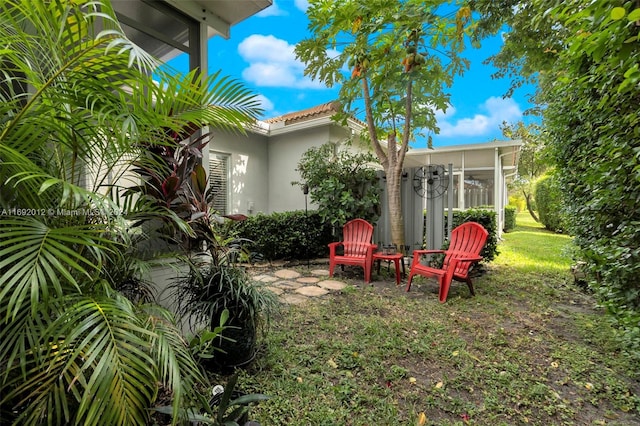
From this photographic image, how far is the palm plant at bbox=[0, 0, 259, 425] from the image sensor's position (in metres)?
1.03

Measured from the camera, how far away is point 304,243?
6.02 meters

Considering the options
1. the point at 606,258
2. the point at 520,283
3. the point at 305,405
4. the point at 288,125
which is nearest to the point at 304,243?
the point at 288,125

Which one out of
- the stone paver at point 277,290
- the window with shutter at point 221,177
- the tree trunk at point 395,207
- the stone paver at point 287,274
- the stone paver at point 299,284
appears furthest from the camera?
the window with shutter at point 221,177

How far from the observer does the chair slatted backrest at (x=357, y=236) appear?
5.11 metres

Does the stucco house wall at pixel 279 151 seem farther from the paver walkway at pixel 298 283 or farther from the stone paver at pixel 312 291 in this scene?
the stone paver at pixel 312 291

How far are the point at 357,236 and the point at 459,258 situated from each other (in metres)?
1.84

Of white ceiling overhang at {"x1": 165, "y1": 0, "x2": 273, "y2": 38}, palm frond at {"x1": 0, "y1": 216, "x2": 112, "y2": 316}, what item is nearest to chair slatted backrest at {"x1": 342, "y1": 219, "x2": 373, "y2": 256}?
white ceiling overhang at {"x1": 165, "y1": 0, "x2": 273, "y2": 38}

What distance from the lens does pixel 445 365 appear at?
235cm

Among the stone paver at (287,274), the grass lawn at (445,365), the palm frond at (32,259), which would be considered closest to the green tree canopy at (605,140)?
the grass lawn at (445,365)

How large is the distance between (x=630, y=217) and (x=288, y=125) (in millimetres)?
6386

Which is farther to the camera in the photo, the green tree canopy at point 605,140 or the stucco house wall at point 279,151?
the stucco house wall at point 279,151

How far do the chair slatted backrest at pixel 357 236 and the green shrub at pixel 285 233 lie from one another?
758 mm

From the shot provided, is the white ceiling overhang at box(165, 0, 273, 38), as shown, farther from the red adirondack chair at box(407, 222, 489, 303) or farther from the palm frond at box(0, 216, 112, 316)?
the red adirondack chair at box(407, 222, 489, 303)

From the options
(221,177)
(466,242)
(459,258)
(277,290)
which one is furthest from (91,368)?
(221,177)
